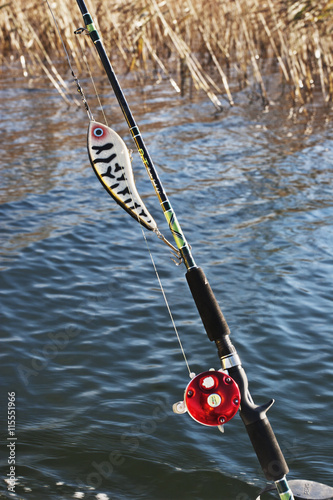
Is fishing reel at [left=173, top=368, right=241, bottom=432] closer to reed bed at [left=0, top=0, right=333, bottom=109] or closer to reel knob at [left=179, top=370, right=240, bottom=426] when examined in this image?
reel knob at [left=179, top=370, right=240, bottom=426]

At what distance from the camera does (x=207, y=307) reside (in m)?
1.96

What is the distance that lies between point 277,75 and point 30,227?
10.4 metres

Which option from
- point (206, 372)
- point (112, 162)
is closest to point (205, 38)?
point (112, 162)

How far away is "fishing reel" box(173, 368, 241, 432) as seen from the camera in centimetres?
180

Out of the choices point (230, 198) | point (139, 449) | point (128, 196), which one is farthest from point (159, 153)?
point (128, 196)

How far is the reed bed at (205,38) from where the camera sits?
401 inches

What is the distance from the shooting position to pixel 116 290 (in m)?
4.73

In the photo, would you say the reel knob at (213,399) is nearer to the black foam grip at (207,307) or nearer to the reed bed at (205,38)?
the black foam grip at (207,307)

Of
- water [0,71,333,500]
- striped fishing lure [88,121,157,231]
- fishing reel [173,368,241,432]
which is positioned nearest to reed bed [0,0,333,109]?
water [0,71,333,500]

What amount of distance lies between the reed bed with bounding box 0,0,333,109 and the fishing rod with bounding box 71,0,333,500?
7085 mm

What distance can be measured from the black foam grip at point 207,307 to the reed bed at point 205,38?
23.3 ft

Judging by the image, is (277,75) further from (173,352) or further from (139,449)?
(139,449)

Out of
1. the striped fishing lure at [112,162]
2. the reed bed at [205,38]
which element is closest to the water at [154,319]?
the striped fishing lure at [112,162]

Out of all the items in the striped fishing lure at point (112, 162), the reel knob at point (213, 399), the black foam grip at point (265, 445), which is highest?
the striped fishing lure at point (112, 162)
